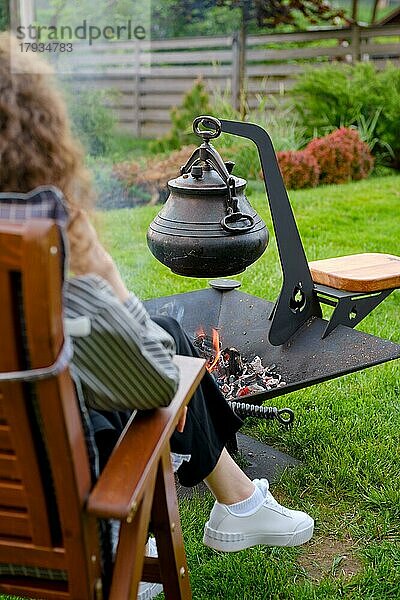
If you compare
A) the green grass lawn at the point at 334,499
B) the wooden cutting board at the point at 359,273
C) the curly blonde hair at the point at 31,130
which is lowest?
the green grass lawn at the point at 334,499

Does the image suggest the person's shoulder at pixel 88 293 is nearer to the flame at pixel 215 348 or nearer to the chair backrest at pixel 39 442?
the chair backrest at pixel 39 442

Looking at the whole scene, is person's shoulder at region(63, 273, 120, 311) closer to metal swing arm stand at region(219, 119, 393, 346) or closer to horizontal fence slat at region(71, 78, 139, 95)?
metal swing arm stand at region(219, 119, 393, 346)

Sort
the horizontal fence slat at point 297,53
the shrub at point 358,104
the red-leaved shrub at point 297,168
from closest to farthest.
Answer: the red-leaved shrub at point 297,168 → the shrub at point 358,104 → the horizontal fence slat at point 297,53

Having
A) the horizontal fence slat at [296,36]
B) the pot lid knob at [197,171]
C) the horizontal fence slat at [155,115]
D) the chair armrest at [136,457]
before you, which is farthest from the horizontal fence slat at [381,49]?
the chair armrest at [136,457]

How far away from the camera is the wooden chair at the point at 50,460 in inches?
41.9

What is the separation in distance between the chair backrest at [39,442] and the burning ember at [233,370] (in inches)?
47.3

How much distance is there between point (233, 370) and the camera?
2.64 metres

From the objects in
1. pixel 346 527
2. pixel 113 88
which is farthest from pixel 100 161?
pixel 346 527

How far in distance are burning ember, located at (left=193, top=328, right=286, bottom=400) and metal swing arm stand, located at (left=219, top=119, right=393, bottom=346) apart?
0.12 m

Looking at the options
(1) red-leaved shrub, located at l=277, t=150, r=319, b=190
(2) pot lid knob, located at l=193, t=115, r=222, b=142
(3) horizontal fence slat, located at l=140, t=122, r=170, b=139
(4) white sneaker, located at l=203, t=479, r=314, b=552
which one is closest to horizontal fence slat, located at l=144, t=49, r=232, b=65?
(3) horizontal fence slat, located at l=140, t=122, r=170, b=139

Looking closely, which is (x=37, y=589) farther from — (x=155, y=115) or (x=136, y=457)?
(x=155, y=115)

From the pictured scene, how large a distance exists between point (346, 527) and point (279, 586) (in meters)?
0.33

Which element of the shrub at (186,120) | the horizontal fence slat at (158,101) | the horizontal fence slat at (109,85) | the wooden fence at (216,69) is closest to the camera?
the horizontal fence slat at (109,85)

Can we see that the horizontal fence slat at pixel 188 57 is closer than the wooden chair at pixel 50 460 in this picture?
No
